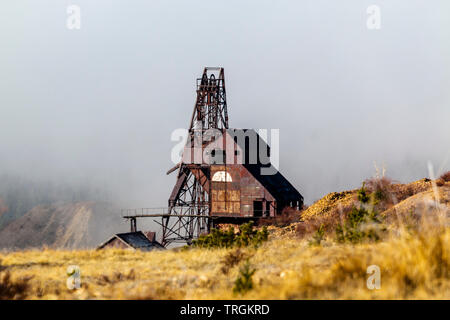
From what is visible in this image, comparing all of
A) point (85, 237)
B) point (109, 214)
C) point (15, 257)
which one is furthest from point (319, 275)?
point (109, 214)

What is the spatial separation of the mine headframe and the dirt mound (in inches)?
1930

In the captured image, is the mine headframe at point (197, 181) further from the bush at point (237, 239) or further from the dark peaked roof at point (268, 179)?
the bush at point (237, 239)

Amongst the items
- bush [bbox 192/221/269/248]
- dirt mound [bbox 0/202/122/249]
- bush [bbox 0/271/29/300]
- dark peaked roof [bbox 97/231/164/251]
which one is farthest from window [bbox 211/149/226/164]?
dirt mound [bbox 0/202/122/249]

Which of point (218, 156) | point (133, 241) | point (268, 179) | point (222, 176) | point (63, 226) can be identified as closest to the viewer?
point (133, 241)

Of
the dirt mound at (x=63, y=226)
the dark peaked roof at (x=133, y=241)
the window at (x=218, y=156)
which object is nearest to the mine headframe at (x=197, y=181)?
the window at (x=218, y=156)

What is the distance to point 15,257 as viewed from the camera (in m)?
13.6

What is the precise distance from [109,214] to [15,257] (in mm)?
84173

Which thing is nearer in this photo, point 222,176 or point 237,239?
point 237,239

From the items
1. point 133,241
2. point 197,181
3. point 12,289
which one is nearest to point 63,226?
point 197,181

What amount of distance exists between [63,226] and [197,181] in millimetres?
60974

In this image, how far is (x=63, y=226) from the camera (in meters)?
87.8

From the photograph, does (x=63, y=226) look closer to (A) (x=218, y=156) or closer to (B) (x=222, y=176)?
(A) (x=218, y=156)
